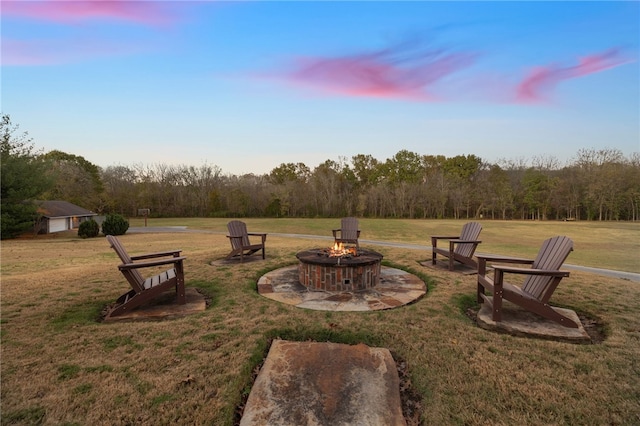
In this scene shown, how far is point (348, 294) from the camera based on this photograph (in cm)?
464

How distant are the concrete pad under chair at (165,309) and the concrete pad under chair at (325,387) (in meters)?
1.67

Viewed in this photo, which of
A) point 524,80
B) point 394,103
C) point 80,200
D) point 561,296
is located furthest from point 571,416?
point 80,200

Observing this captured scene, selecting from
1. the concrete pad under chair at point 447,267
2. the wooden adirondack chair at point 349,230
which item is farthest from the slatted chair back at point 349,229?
the concrete pad under chair at point 447,267

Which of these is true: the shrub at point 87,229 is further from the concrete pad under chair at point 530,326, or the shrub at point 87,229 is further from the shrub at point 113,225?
the concrete pad under chair at point 530,326

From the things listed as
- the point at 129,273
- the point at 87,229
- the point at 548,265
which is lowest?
the point at 87,229

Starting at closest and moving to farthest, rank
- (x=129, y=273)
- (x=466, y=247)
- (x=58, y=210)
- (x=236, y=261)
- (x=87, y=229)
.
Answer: (x=129, y=273) < (x=466, y=247) < (x=236, y=261) < (x=87, y=229) < (x=58, y=210)

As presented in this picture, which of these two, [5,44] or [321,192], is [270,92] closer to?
[5,44]

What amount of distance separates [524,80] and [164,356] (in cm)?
1562

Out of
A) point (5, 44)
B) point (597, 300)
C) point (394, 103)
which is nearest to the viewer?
point (597, 300)

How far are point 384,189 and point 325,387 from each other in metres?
38.8

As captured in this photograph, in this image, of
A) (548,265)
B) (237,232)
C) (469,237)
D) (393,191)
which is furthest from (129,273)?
(393,191)

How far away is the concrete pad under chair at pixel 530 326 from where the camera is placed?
3080mm

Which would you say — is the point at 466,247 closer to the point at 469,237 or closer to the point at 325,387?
the point at 469,237

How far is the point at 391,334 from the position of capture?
10.3 ft
